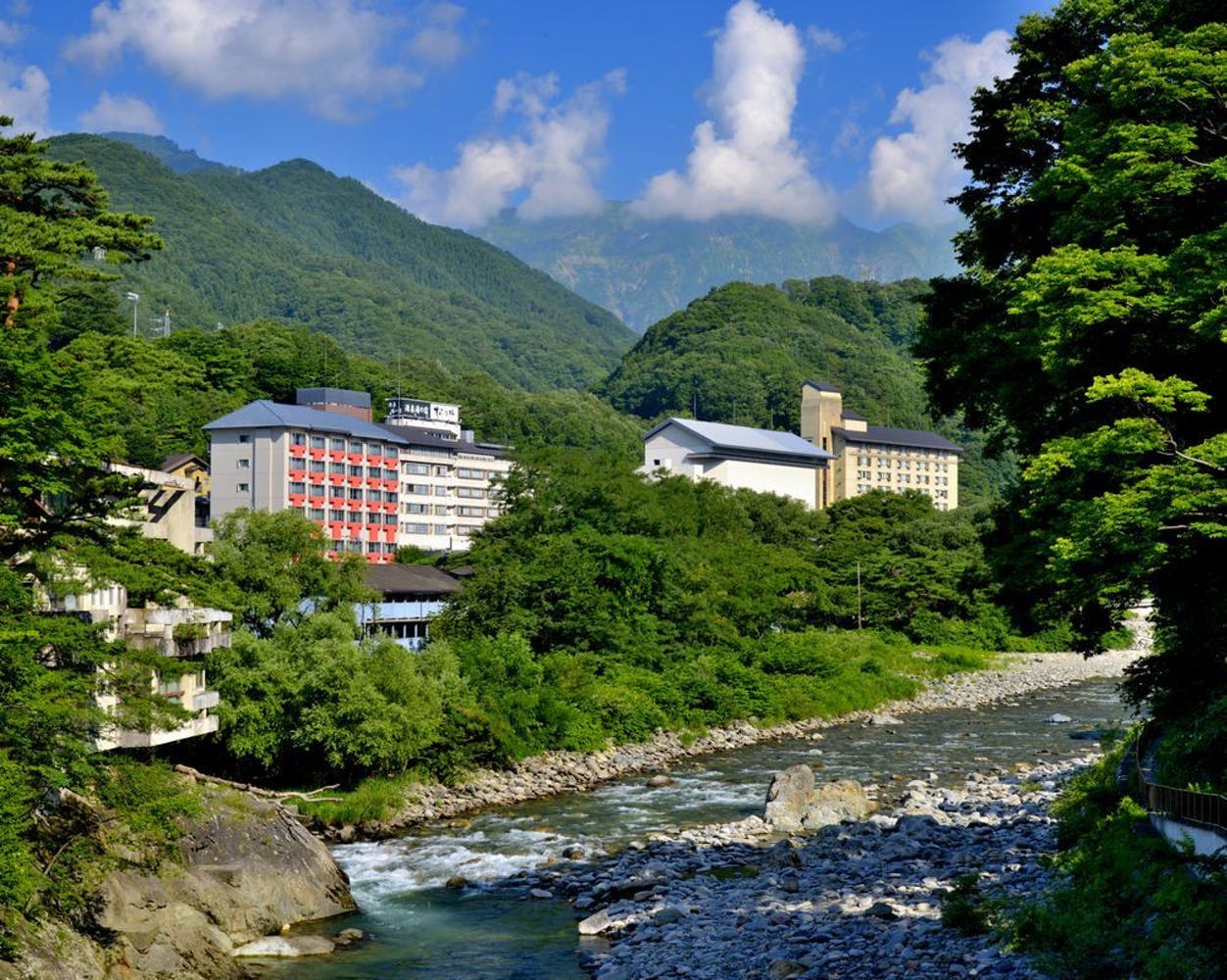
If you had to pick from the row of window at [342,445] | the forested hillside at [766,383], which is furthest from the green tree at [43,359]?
the forested hillside at [766,383]

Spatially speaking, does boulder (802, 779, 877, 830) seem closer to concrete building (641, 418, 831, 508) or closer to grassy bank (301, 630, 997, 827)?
grassy bank (301, 630, 997, 827)

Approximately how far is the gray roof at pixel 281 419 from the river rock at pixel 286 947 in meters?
61.8

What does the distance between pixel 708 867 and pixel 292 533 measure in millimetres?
A: 22867

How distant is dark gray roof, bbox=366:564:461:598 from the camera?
58438mm

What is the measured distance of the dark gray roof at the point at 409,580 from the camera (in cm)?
5844

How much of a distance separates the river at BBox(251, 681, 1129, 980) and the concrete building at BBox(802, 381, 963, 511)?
281 feet

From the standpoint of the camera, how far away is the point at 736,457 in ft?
415

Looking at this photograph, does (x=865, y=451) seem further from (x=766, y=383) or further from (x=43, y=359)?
(x=43, y=359)

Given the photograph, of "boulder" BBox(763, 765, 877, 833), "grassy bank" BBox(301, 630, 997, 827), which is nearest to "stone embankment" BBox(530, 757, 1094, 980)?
"boulder" BBox(763, 765, 877, 833)

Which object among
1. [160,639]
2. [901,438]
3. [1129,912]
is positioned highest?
[901,438]

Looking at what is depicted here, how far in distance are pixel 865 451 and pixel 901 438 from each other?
5.19 meters

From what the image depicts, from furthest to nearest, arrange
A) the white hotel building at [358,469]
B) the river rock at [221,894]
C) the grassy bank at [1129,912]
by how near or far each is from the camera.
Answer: the white hotel building at [358,469], the river rock at [221,894], the grassy bank at [1129,912]

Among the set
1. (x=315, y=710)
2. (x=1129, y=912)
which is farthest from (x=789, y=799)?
(x=1129, y=912)

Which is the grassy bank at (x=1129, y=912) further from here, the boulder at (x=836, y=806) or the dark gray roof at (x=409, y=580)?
the dark gray roof at (x=409, y=580)
